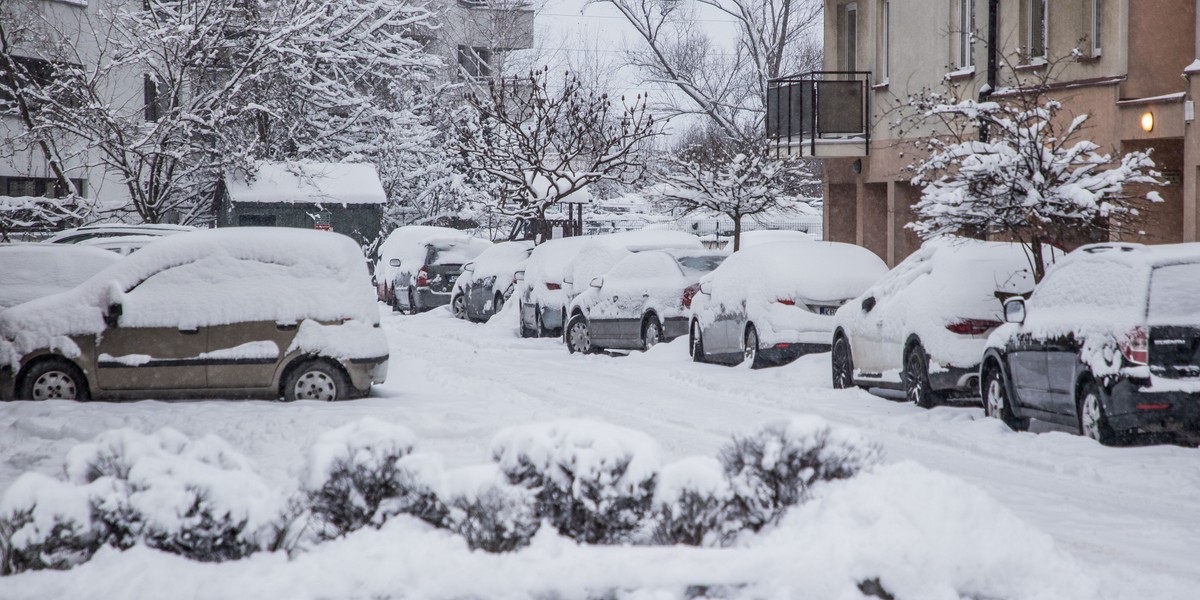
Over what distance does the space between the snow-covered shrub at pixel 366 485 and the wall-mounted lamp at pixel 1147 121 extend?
553 inches

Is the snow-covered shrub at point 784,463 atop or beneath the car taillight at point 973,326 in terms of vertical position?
beneath

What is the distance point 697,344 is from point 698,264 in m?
2.62

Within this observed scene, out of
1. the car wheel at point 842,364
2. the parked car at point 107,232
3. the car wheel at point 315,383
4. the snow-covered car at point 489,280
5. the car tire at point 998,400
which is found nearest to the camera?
the car tire at point 998,400

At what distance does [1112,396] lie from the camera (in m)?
10.1

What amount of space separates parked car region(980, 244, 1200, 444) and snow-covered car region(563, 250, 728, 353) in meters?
8.93

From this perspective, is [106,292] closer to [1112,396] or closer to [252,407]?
[252,407]

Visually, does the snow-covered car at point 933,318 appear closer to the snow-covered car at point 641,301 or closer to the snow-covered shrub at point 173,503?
the snow-covered car at point 641,301

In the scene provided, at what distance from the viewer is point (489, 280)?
95.3ft

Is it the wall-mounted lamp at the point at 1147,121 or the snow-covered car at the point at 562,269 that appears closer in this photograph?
the wall-mounted lamp at the point at 1147,121

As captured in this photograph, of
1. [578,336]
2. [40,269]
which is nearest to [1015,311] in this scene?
[40,269]

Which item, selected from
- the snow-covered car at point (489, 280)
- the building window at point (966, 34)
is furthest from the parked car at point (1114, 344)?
the snow-covered car at point (489, 280)

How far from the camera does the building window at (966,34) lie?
2331 cm

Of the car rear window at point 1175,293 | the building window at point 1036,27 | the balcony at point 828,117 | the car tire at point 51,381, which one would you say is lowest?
the car tire at point 51,381

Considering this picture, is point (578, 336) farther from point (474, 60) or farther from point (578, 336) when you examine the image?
point (474, 60)
